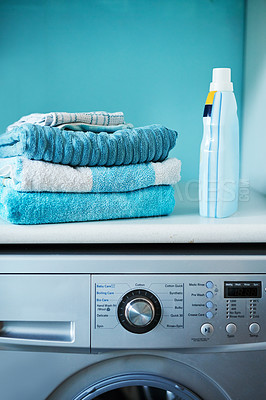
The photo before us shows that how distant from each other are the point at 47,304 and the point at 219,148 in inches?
17.6

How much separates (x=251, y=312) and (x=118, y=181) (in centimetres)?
35

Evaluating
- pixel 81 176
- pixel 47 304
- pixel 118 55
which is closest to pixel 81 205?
pixel 81 176

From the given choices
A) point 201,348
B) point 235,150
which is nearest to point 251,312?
point 201,348

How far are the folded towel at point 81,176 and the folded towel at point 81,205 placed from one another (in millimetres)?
13

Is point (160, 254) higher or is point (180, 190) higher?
point (180, 190)

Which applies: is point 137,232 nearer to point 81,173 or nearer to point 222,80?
point 81,173

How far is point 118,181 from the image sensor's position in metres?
0.88

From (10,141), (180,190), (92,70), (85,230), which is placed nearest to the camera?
(85,230)

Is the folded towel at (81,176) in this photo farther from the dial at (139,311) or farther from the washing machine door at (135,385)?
the washing machine door at (135,385)

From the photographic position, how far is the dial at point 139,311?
0.81 meters

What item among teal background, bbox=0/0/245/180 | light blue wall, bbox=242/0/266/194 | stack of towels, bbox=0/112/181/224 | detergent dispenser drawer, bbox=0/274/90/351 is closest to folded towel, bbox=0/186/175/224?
stack of towels, bbox=0/112/181/224

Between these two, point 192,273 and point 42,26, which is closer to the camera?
point 192,273

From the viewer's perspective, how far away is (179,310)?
0.82m

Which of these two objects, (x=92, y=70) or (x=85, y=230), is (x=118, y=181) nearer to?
(x=85, y=230)
